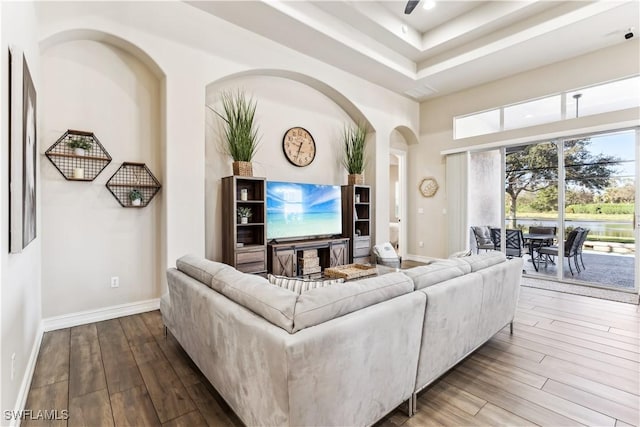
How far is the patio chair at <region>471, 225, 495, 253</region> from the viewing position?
5738mm

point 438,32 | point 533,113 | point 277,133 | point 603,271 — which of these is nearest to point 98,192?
point 277,133

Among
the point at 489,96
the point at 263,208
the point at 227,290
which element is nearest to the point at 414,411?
the point at 227,290

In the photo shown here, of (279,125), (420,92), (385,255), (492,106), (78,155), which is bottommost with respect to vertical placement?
(385,255)

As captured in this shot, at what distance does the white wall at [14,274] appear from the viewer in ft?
4.93

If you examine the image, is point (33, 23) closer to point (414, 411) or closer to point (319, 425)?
point (319, 425)

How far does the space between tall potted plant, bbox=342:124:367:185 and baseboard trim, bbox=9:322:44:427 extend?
4.37 m

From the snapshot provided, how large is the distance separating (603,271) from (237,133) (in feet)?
18.8

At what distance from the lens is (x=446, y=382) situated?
82.1 inches

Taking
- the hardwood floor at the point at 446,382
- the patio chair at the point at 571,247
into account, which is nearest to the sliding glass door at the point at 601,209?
the patio chair at the point at 571,247

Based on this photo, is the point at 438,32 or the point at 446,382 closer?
the point at 446,382

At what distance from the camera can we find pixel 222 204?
4.16 meters

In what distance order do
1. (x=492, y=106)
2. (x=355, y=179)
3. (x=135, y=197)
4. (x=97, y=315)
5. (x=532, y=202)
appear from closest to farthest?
(x=97, y=315)
(x=135, y=197)
(x=532, y=202)
(x=355, y=179)
(x=492, y=106)

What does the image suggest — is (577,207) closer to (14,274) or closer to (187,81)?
(187,81)

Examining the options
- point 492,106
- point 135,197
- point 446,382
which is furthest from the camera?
point 492,106
